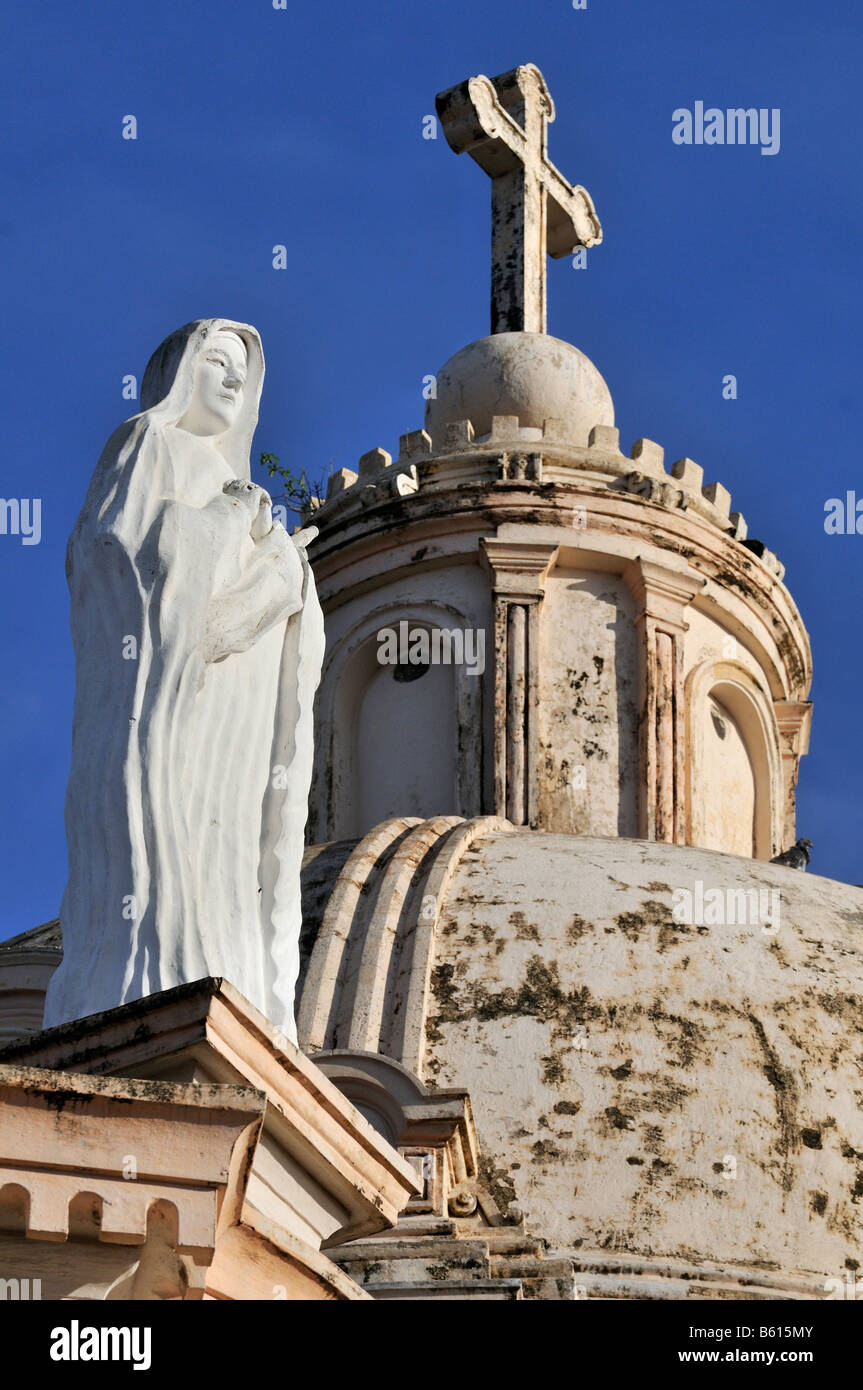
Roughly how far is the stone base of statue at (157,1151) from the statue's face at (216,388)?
228 centimetres

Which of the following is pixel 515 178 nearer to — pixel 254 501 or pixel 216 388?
pixel 216 388

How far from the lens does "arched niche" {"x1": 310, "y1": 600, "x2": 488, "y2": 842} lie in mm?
17359

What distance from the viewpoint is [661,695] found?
17422mm

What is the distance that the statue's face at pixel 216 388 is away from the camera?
785 cm

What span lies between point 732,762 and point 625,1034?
5783 mm

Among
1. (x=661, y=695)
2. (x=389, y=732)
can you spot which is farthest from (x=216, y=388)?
(x=389, y=732)

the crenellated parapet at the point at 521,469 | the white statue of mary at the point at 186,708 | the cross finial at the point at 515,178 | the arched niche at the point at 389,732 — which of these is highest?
the cross finial at the point at 515,178

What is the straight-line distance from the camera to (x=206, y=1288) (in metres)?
6.05

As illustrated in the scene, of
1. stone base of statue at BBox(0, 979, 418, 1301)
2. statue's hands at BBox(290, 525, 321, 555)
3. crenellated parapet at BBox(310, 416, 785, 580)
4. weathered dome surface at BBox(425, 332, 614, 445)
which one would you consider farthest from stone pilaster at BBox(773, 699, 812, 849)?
stone base of statue at BBox(0, 979, 418, 1301)

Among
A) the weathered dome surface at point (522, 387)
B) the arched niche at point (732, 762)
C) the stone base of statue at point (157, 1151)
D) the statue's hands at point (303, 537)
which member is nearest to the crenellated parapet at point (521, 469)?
the weathered dome surface at point (522, 387)

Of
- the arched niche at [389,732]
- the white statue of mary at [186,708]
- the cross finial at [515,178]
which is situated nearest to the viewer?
the white statue of mary at [186,708]

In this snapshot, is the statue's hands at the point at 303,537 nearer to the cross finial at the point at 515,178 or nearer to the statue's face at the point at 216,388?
the statue's face at the point at 216,388

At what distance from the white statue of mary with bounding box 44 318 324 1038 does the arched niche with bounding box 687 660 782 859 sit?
394 inches

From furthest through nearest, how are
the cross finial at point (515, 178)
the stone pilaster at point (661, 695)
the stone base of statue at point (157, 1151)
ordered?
1. the cross finial at point (515, 178)
2. the stone pilaster at point (661, 695)
3. the stone base of statue at point (157, 1151)
